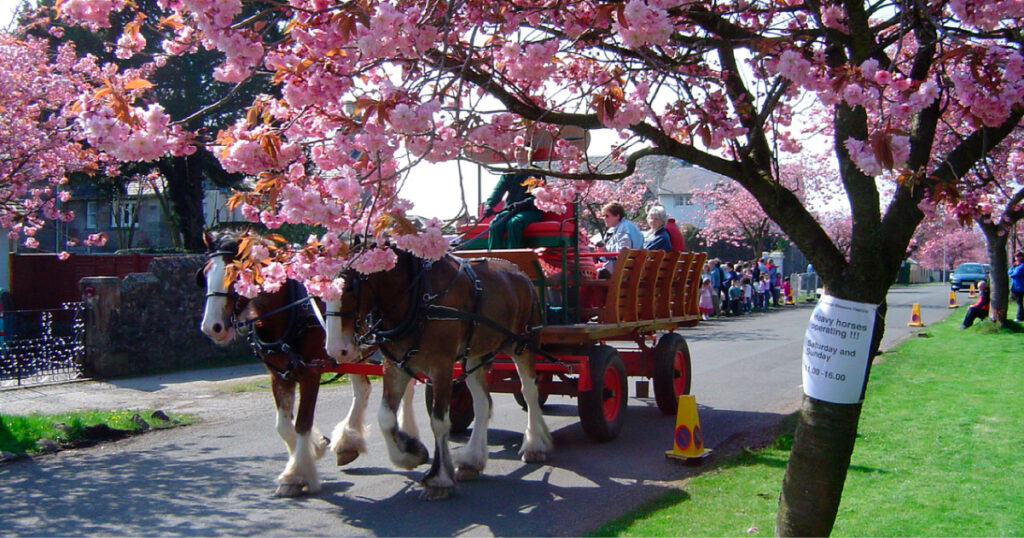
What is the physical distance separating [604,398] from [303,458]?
3147 mm

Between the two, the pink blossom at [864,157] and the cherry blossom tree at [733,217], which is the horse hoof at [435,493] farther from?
the cherry blossom tree at [733,217]

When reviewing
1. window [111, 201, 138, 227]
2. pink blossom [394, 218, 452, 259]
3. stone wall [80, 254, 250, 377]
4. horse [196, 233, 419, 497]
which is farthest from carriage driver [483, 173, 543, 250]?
window [111, 201, 138, 227]

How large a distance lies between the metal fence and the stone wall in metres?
0.26

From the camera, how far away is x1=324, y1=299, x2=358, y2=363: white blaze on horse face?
20.2ft

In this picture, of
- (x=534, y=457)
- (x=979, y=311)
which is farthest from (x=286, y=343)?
(x=979, y=311)

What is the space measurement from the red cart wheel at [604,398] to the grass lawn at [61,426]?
16.4 ft

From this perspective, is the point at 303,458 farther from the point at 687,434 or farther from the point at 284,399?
the point at 687,434

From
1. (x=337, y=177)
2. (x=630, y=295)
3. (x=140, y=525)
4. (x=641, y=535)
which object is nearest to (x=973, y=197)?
(x=641, y=535)

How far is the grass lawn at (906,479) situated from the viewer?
5.62 metres

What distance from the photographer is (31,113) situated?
10.9 m

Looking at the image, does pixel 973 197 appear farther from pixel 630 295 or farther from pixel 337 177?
pixel 630 295

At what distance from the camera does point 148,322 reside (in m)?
14.7

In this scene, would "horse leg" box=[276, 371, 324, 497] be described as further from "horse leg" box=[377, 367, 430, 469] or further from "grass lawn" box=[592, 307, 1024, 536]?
"grass lawn" box=[592, 307, 1024, 536]

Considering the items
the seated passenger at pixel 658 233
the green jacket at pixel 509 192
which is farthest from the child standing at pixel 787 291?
the green jacket at pixel 509 192
